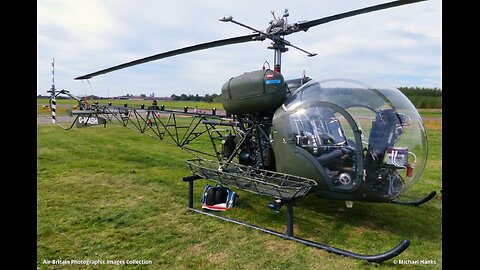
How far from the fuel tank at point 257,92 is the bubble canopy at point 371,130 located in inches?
25.3

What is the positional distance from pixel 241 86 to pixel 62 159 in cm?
789

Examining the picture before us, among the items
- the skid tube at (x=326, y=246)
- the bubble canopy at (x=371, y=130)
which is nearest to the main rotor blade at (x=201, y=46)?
the bubble canopy at (x=371, y=130)

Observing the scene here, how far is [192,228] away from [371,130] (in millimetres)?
3268

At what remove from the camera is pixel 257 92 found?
18.8ft

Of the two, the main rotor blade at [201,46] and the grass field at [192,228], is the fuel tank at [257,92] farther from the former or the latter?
the grass field at [192,228]

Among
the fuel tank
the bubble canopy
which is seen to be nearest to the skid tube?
the bubble canopy

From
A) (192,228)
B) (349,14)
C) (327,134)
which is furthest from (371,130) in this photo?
(192,228)

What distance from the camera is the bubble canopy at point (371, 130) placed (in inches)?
189

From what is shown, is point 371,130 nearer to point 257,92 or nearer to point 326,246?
point 326,246

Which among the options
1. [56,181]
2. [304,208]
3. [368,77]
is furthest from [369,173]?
[56,181]

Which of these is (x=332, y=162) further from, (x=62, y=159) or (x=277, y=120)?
(x=62, y=159)

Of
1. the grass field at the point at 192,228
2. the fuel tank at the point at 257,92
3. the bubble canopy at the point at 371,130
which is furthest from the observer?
the fuel tank at the point at 257,92

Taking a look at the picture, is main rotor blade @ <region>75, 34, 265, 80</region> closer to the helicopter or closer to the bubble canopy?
the helicopter

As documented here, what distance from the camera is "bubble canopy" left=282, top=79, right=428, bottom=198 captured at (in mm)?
4809
